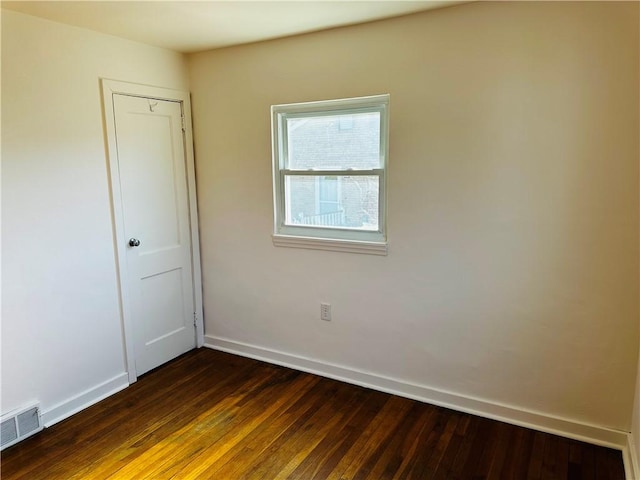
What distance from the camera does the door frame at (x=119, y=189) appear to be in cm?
274

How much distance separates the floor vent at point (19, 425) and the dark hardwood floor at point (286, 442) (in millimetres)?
48

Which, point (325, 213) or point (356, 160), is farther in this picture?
point (325, 213)

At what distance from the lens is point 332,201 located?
2949 mm

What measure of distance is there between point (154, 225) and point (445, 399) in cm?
226

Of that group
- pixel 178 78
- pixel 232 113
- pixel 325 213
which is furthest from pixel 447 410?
pixel 178 78

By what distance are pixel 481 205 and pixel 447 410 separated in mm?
1242

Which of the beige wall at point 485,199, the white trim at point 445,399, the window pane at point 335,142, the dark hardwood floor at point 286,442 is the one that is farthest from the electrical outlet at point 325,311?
the window pane at point 335,142

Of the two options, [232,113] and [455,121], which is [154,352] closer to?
[232,113]

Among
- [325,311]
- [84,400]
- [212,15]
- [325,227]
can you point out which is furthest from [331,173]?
[84,400]

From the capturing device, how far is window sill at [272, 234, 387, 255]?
2.76m

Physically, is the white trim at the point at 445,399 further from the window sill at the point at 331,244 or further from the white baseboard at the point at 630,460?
the window sill at the point at 331,244

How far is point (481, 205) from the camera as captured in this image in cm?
241

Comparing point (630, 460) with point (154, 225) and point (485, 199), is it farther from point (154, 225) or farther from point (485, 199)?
point (154, 225)

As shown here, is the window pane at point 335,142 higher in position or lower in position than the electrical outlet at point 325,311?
higher
